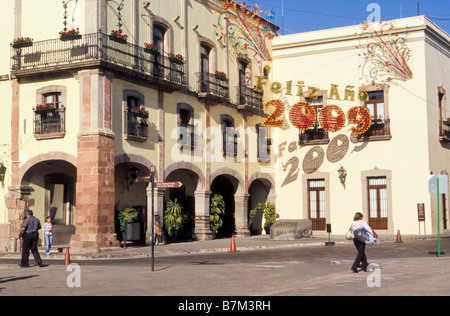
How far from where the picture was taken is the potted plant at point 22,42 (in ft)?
85.4

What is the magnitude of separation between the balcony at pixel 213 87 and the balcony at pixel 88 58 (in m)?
2.84

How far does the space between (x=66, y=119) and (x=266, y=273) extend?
12710 millimetres

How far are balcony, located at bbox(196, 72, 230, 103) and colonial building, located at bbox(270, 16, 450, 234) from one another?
3.09 meters

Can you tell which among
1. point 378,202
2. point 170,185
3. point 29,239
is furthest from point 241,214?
point 170,185

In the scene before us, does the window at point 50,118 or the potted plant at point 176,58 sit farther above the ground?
the potted plant at point 176,58

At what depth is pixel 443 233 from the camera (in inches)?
1314

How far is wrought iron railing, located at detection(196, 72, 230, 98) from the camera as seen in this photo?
101 feet

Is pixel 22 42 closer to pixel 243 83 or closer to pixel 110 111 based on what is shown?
pixel 110 111

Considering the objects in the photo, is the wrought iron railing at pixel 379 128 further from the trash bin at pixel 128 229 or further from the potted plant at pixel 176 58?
the trash bin at pixel 128 229

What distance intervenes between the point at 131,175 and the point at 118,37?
20.3ft

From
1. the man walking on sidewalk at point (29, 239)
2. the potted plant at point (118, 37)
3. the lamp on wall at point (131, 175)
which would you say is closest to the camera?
the man walking on sidewalk at point (29, 239)

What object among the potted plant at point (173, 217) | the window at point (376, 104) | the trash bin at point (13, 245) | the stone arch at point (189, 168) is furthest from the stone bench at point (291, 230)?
the trash bin at point (13, 245)

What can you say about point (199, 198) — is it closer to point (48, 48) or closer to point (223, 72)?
point (223, 72)

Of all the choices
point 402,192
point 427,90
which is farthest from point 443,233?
point 427,90
